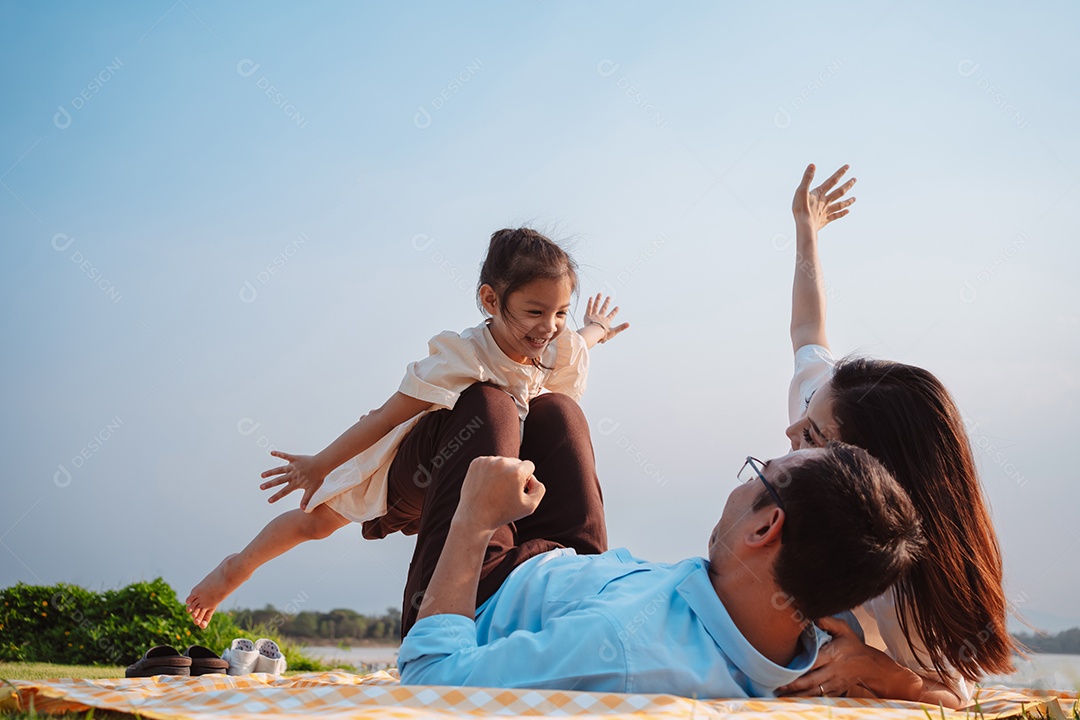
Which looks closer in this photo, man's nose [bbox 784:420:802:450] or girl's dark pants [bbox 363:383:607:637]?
girl's dark pants [bbox 363:383:607:637]

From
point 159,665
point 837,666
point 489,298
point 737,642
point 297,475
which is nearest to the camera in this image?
point 737,642

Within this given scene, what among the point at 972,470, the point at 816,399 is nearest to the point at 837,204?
the point at 816,399

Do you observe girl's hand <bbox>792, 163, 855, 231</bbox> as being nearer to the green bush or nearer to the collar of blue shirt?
the collar of blue shirt

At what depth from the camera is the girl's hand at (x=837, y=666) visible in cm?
201

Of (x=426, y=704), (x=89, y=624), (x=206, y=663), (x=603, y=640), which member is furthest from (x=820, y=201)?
(x=89, y=624)

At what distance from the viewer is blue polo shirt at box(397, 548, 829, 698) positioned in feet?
5.60

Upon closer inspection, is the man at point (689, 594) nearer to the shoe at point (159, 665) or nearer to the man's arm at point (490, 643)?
the man's arm at point (490, 643)

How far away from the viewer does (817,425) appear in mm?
2490

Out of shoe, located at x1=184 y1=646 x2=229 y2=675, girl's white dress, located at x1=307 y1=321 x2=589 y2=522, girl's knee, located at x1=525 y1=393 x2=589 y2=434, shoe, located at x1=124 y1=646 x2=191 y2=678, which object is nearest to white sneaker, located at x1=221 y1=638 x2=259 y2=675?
shoe, located at x1=184 y1=646 x2=229 y2=675

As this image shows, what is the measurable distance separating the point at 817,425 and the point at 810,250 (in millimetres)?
1197

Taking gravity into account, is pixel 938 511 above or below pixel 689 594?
above

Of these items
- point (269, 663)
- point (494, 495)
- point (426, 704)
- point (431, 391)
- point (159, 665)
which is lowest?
point (269, 663)

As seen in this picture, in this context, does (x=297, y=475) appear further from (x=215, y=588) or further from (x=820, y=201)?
(x=820, y=201)

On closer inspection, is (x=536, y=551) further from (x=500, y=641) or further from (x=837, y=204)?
(x=837, y=204)
